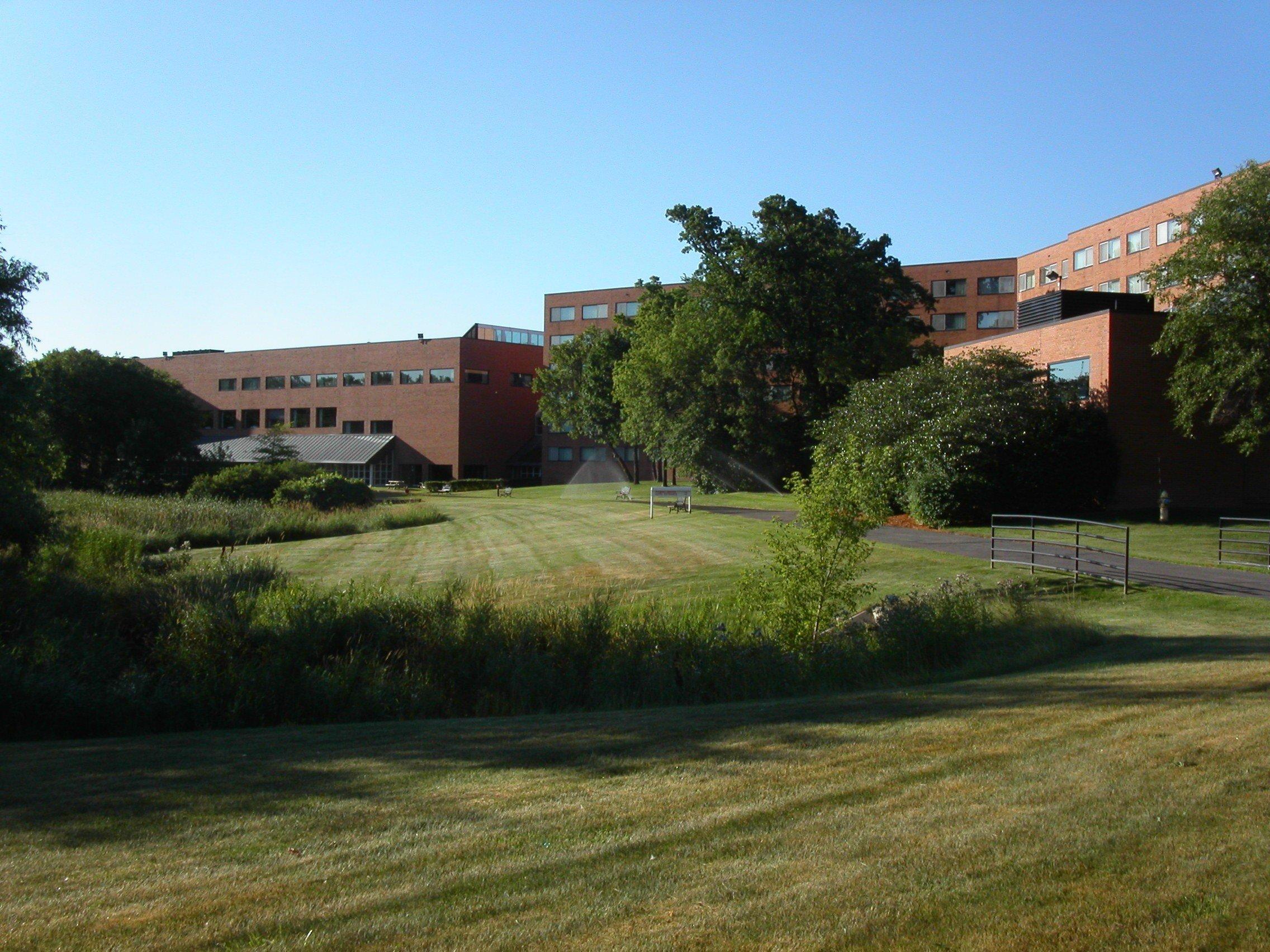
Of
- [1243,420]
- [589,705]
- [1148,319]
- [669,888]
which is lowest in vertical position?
[589,705]

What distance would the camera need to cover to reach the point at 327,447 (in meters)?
84.3

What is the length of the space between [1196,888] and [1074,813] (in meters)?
0.96

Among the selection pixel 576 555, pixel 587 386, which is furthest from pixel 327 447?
pixel 576 555

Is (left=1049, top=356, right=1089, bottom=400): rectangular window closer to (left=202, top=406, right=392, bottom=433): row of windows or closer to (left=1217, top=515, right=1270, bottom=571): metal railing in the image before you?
(left=1217, top=515, right=1270, bottom=571): metal railing

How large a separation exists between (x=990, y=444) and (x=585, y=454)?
57951mm

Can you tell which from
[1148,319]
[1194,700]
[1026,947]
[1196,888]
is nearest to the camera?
[1026,947]

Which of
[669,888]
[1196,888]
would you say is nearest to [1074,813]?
[1196,888]

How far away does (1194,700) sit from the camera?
25.9 feet

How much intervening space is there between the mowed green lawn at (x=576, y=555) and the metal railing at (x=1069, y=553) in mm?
641

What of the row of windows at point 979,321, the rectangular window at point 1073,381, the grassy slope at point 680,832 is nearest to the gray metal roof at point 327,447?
the row of windows at point 979,321

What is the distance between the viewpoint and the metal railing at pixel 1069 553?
17.4 meters

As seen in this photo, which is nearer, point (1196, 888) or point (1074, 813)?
point (1196, 888)

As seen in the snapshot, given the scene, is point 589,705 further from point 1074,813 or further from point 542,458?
point 542,458

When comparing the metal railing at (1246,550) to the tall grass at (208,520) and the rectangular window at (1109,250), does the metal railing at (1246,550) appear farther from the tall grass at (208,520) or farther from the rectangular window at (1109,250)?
the rectangular window at (1109,250)
